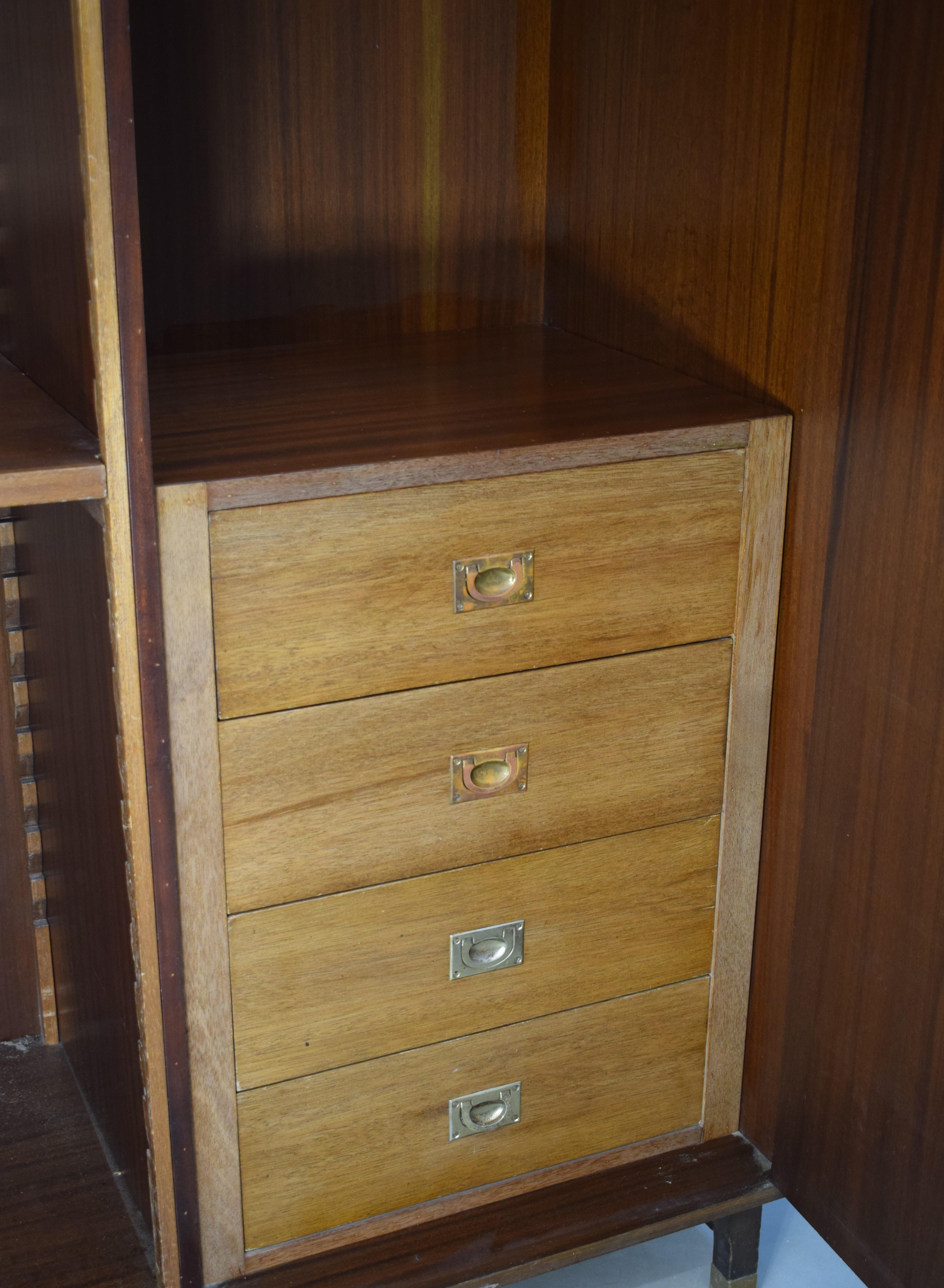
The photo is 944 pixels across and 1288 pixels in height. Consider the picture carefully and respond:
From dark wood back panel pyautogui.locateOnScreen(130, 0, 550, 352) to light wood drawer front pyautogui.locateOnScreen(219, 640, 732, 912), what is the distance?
535 mm

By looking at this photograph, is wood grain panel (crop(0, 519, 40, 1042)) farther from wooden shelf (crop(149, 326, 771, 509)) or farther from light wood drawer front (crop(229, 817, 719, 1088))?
light wood drawer front (crop(229, 817, 719, 1088))

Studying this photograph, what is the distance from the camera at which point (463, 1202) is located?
1.39m

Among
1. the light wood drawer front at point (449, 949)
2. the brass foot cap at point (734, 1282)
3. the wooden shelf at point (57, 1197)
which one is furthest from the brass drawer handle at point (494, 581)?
the brass foot cap at point (734, 1282)

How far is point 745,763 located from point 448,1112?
437 mm

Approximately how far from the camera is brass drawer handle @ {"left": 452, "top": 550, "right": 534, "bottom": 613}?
1.18 m

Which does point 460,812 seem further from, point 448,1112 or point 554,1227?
point 554,1227

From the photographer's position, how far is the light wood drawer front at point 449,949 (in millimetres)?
1231

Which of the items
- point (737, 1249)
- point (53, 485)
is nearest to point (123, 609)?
point (53, 485)

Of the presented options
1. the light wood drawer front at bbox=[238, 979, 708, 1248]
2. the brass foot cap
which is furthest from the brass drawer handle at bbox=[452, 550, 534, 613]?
the brass foot cap

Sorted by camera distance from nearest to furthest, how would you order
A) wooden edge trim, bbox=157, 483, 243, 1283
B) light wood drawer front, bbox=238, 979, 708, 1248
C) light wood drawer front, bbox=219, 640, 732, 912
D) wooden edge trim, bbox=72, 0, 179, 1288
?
1. wooden edge trim, bbox=72, 0, 179, 1288
2. wooden edge trim, bbox=157, 483, 243, 1283
3. light wood drawer front, bbox=219, 640, 732, 912
4. light wood drawer front, bbox=238, 979, 708, 1248

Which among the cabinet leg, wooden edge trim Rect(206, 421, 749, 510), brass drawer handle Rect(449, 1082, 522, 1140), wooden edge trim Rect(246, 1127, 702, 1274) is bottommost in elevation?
the cabinet leg

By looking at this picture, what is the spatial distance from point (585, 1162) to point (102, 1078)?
0.49 meters

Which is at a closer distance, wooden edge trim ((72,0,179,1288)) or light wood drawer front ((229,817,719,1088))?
wooden edge trim ((72,0,179,1288))

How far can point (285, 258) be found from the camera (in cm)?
151
